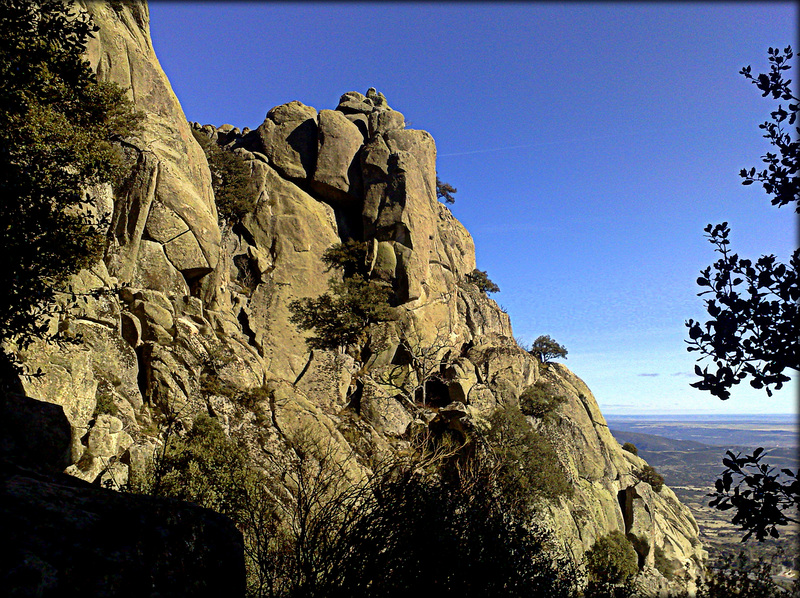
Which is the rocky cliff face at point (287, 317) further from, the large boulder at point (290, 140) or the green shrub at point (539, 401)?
the green shrub at point (539, 401)

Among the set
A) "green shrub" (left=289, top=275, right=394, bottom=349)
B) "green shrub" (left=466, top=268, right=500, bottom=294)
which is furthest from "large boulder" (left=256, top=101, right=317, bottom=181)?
"green shrub" (left=466, top=268, right=500, bottom=294)

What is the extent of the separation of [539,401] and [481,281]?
1444 centimetres

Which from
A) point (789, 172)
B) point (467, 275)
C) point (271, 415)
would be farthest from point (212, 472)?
point (467, 275)

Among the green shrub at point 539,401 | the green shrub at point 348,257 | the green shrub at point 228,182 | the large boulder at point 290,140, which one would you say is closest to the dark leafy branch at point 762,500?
the green shrub at point 539,401

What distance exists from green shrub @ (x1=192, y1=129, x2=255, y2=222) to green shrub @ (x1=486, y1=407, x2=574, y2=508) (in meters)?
22.1

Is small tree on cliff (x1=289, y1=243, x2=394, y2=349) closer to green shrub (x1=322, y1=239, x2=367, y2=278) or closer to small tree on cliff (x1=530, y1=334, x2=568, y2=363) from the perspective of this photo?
green shrub (x1=322, y1=239, x2=367, y2=278)

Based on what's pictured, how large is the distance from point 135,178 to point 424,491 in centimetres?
1962

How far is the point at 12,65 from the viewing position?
8.73 meters

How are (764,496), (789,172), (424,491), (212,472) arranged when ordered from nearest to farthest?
1. (764,496)
2. (789,172)
3. (424,491)
4. (212,472)

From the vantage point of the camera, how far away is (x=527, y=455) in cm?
3019

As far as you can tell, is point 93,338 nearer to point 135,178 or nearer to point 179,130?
point 135,178

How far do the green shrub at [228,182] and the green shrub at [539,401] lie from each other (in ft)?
78.7

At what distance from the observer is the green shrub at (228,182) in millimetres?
32688

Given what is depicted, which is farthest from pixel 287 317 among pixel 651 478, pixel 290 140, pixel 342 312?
pixel 651 478
